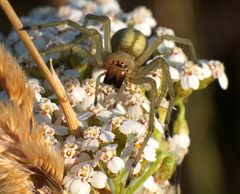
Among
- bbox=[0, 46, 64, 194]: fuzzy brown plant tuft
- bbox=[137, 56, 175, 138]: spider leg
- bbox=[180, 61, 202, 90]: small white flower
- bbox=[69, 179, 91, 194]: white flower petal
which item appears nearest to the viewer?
bbox=[0, 46, 64, 194]: fuzzy brown plant tuft

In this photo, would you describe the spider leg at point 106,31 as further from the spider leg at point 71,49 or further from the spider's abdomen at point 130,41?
the spider leg at point 71,49

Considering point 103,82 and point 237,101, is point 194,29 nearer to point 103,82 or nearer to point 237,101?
point 237,101

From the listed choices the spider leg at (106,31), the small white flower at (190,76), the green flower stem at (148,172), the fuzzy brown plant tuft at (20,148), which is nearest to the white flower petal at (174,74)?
the small white flower at (190,76)

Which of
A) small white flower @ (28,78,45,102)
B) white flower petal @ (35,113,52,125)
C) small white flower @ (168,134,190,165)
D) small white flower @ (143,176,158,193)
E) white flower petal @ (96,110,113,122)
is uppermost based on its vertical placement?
small white flower @ (28,78,45,102)

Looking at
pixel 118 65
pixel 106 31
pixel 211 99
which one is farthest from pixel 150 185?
pixel 211 99

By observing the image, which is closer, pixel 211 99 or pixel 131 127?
pixel 131 127

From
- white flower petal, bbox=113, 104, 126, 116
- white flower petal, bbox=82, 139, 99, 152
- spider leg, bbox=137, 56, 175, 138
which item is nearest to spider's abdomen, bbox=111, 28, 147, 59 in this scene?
spider leg, bbox=137, 56, 175, 138

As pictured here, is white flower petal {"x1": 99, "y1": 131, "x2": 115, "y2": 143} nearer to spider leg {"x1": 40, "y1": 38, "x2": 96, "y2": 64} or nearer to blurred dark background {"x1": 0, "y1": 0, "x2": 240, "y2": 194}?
spider leg {"x1": 40, "y1": 38, "x2": 96, "y2": 64}

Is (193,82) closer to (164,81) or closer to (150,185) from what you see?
(164,81)
